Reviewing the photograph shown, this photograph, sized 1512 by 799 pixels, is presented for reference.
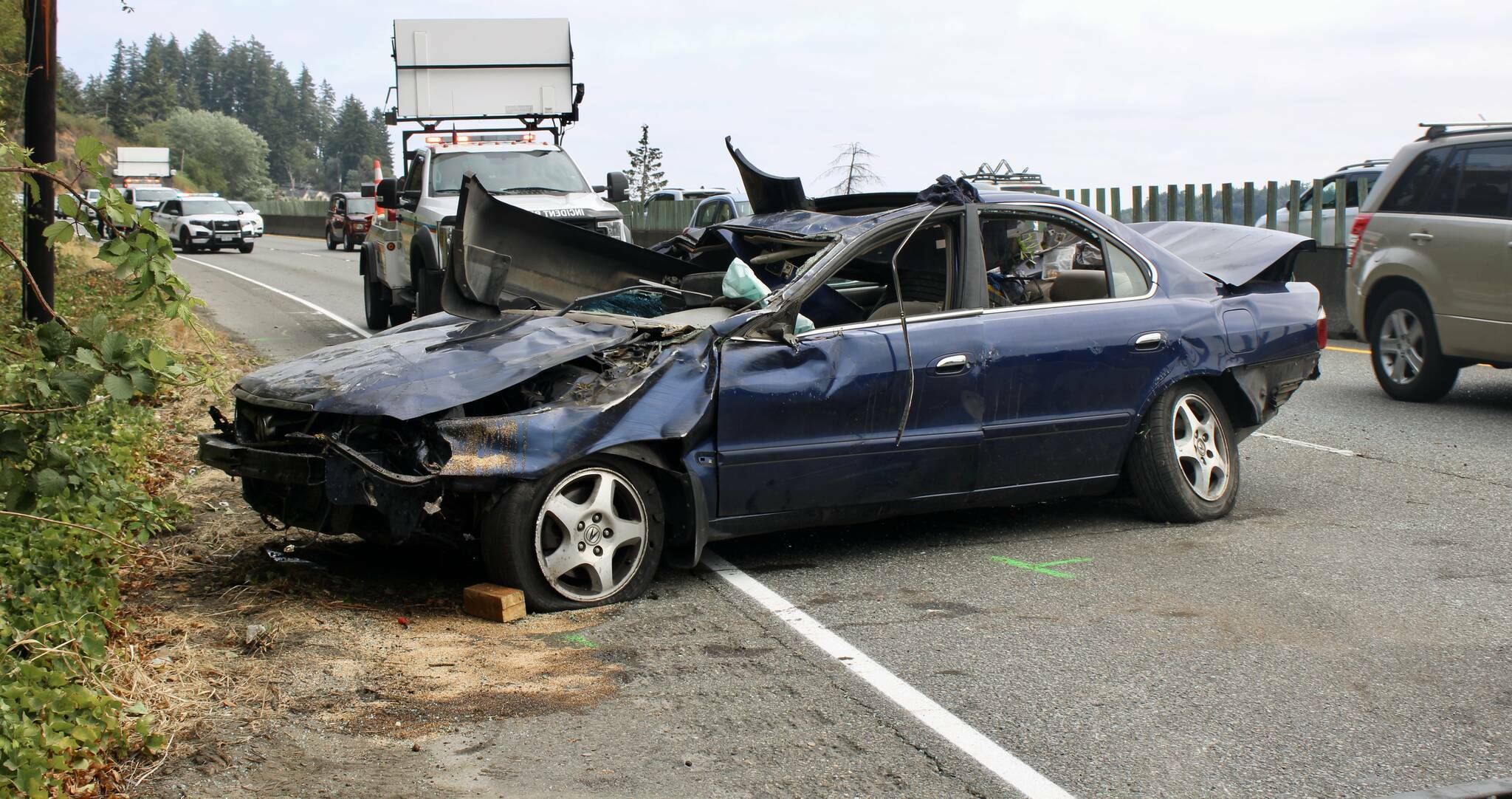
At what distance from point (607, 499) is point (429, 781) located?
170 centimetres

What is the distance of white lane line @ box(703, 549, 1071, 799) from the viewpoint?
3.83 metres

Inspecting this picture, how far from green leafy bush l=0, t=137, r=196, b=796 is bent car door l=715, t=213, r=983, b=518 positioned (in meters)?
2.17

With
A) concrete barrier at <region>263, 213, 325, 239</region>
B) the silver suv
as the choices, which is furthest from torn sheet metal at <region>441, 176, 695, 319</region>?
concrete barrier at <region>263, 213, 325, 239</region>

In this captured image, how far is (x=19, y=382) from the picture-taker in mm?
4379

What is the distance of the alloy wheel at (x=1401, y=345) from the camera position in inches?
414

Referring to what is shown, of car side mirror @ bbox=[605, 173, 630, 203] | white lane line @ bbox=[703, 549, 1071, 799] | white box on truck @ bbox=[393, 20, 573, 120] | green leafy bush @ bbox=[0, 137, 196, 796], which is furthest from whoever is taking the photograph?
white box on truck @ bbox=[393, 20, 573, 120]

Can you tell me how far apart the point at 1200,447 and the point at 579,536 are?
3.20m

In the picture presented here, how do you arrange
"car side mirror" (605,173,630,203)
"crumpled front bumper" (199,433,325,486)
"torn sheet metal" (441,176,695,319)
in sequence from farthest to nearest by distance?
"car side mirror" (605,173,630,203) → "torn sheet metal" (441,176,695,319) → "crumpled front bumper" (199,433,325,486)

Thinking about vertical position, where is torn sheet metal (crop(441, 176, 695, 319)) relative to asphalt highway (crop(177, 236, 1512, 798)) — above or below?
above

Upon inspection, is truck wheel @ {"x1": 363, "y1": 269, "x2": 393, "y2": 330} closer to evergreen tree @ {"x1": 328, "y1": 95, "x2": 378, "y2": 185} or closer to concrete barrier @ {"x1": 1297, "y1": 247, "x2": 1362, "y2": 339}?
concrete barrier @ {"x1": 1297, "y1": 247, "x2": 1362, "y2": 339}

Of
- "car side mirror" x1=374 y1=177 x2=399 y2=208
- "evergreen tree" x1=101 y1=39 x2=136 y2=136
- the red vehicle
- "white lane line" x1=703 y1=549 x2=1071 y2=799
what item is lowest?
"white lane line" x1=703 y1=549 x2=1071 y2=799

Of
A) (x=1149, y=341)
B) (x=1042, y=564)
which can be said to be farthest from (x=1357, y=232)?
(x=1042, y=564)

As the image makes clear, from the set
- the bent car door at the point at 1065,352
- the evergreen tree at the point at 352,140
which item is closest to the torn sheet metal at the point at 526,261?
the bent car door at the point at 1065,352

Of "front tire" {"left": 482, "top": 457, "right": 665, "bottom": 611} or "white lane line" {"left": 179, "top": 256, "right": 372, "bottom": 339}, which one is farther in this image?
"white lane line" {"left": 179, "top": 256, "right": 372, "bottom": 339}
